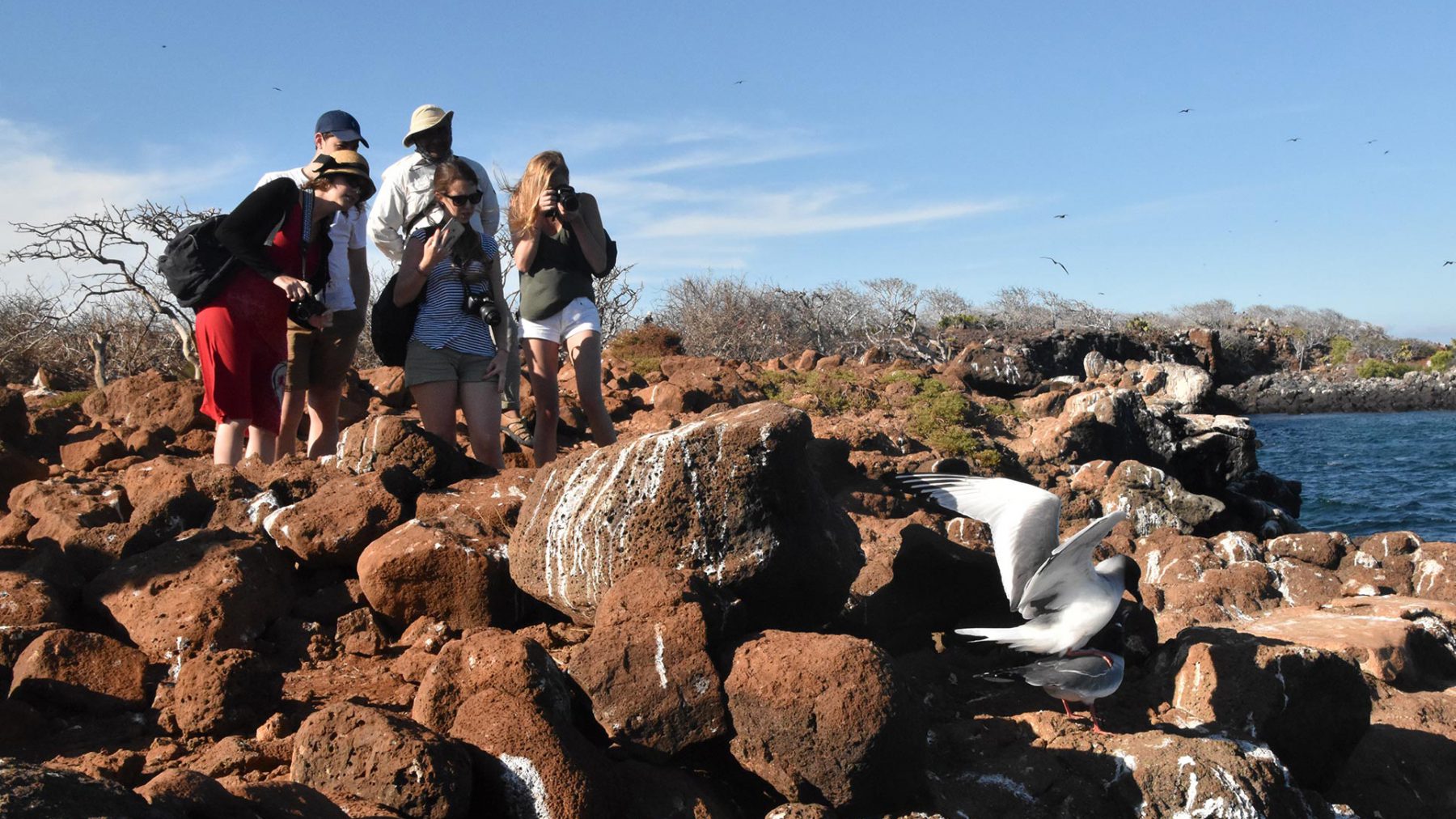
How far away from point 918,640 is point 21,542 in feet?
12.9

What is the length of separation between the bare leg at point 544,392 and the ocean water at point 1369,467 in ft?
52.8

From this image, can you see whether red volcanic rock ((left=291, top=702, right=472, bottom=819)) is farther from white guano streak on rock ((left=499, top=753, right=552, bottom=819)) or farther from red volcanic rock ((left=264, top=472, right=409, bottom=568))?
red volcanic rock ((left=264, top=472, right=409, bottom=568))

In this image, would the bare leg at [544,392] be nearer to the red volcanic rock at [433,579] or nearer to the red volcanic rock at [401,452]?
the red volcanic rock at [401,452]

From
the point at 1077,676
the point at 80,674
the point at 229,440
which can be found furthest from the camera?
the point at 229,440

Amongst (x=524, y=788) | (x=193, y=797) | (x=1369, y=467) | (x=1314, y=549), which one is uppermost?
(x=193, y=797)

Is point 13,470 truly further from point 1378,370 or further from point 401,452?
point 1378,370

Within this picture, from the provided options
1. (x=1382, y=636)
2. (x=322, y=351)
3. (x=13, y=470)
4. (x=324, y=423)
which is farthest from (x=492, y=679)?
(x=1382, y=636)

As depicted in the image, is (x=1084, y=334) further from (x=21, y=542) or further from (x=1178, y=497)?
(x=21, y=542)

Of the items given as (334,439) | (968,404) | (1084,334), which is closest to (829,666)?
(334,439)

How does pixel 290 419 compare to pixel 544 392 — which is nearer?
pixel 544 392

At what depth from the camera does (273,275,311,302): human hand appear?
478cm

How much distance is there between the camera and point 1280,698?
4.09m

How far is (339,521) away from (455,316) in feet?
3.75

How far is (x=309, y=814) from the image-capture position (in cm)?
241
